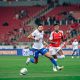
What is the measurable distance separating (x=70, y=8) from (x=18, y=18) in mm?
5972

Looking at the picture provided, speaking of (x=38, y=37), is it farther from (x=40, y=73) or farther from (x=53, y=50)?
(x=40, y=73)

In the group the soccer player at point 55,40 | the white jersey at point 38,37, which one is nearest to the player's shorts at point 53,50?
the soccer player at point 55,40

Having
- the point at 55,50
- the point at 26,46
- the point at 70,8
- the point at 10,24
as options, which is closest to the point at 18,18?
the point at 10,24

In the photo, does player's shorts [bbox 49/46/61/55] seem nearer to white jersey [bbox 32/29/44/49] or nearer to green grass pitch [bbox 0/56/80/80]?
green grass pitch [bbox 0/56/80/80]

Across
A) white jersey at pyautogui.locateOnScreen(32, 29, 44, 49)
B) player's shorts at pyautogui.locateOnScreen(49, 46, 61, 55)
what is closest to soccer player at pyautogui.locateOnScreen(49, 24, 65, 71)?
player's shorts at pyautogui.locateOnScreen(49, 46, 61, 55)

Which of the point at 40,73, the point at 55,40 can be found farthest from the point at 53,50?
the point at 40,73

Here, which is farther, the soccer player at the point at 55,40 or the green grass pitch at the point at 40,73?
the soccer player at the point at 55,40

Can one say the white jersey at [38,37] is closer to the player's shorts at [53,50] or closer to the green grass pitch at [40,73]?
the green grass pitch at [40,73]

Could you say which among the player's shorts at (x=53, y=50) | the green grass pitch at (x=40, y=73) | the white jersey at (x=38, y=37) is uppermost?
the white jersey at (x=38, y=37)

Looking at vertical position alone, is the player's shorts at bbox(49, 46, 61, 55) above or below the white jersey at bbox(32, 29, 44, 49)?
below

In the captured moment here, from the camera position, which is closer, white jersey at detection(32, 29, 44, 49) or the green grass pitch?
the green grass pitch

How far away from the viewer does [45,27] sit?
53531 millimetres

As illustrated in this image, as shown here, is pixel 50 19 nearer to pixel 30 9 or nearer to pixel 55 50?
pixel 30 9

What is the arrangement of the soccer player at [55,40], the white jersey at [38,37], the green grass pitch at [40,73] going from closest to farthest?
the green grass pitch at [40,73], the white jersey at [38,37], the soccer player at [55,40]
